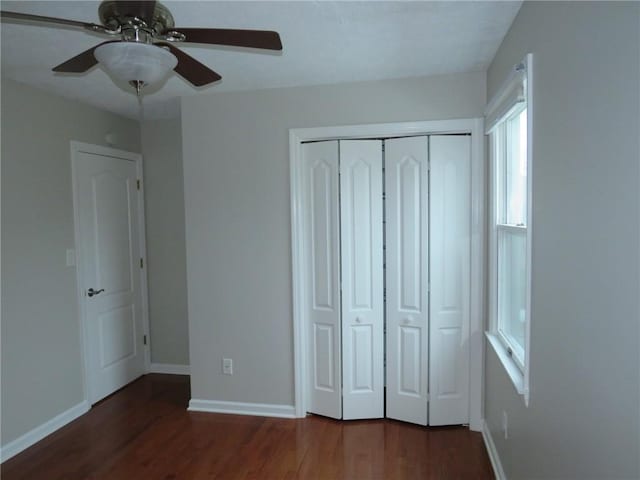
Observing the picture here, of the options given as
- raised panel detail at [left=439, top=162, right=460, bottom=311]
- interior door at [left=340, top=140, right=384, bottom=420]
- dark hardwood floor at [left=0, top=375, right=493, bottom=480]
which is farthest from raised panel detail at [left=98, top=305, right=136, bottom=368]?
raised panel detail at [left=439, top=162, right=460, bottom=311]

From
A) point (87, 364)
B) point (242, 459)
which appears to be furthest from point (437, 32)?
point (87, 364)

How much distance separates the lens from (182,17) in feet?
6.30

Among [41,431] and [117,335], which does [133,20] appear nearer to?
[41,431]

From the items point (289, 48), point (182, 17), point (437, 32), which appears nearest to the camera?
point (182, 17)

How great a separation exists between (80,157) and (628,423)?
370cm

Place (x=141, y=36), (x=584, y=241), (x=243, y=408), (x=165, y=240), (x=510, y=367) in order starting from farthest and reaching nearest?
(x=165, y=240) → (x=243, y=408) → (x=510, y=367) → (x=141, y=36) → (x=584, y=241)

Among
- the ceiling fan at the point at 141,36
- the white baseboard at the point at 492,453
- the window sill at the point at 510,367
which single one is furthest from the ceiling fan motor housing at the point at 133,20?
the white baseboard at the point at 492,453

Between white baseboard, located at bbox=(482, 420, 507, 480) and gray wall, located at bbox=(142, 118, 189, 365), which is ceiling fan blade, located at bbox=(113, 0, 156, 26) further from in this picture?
gray wall, located at bbox=(142, 118, 189, 365)

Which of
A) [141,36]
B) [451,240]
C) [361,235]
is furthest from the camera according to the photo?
[361,235]

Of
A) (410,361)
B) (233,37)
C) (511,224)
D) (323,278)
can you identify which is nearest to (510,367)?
(511,224)

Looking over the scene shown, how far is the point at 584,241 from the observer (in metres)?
1.21

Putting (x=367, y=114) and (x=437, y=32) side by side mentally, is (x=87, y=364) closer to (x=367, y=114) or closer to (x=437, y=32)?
(x=367, y=114)

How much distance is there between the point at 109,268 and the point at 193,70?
255 centimetres

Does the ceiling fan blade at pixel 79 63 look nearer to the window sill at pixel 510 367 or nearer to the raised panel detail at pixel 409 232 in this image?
the raised panel detail at pixel 409 232
